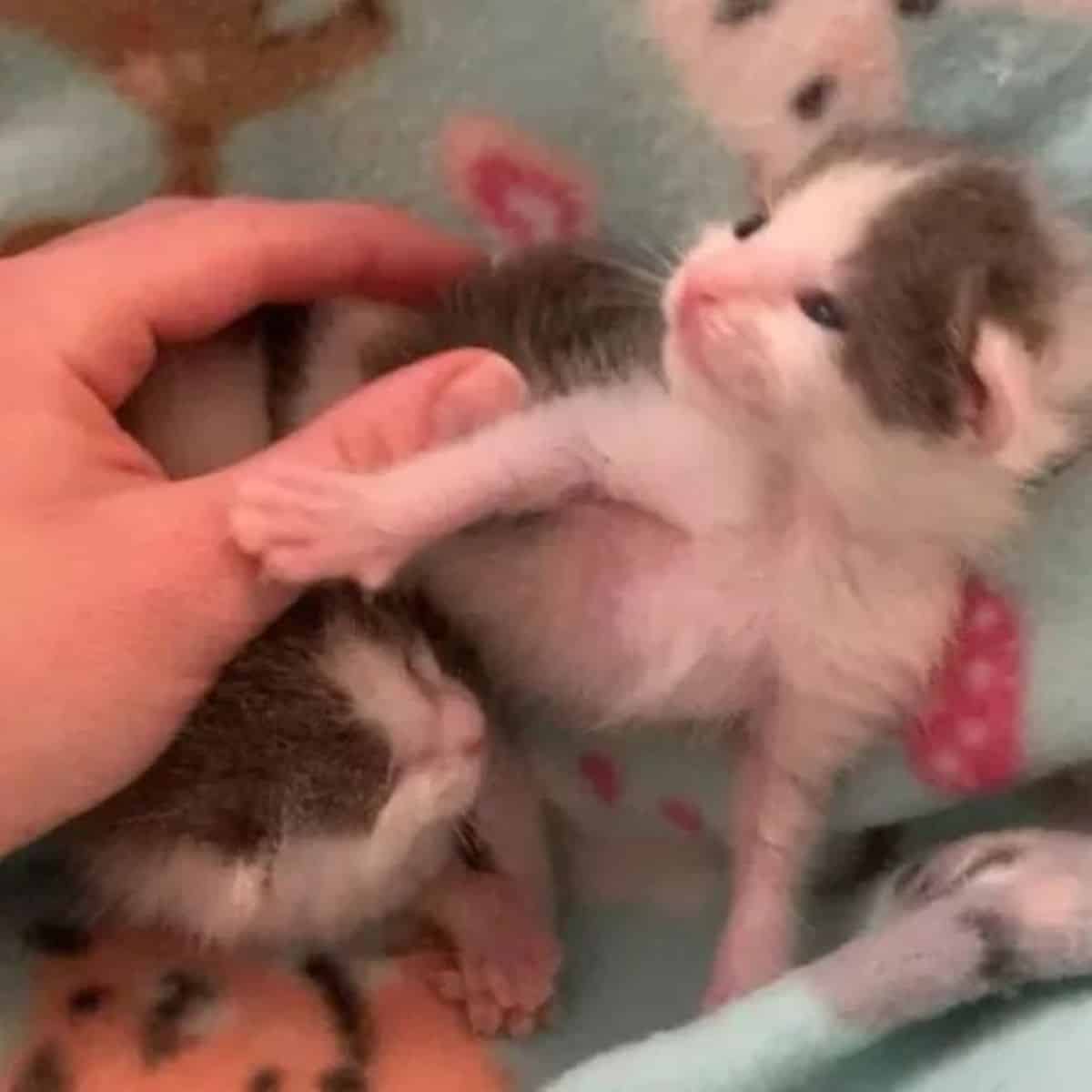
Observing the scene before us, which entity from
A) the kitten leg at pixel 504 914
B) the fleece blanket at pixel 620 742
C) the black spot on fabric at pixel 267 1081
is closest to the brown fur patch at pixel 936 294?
the fleece blanket at pixel 620 742

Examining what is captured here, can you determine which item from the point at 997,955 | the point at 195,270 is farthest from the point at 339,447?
the point at 997,955

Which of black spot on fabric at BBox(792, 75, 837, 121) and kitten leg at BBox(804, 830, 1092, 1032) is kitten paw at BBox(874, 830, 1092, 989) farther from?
black spot on fabric at BBox(792, 75, 837, 121)

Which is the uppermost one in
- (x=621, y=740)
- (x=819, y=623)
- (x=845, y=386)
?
(x=845, y=386)

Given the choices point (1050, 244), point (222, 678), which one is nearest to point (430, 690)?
point (222, 678)

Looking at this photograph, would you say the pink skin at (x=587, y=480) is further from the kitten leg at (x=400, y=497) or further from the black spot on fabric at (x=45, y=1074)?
the black spot on fabric at (x=45, y=1074)

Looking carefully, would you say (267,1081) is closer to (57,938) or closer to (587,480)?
(57,938)

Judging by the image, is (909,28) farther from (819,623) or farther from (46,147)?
(46,147)
